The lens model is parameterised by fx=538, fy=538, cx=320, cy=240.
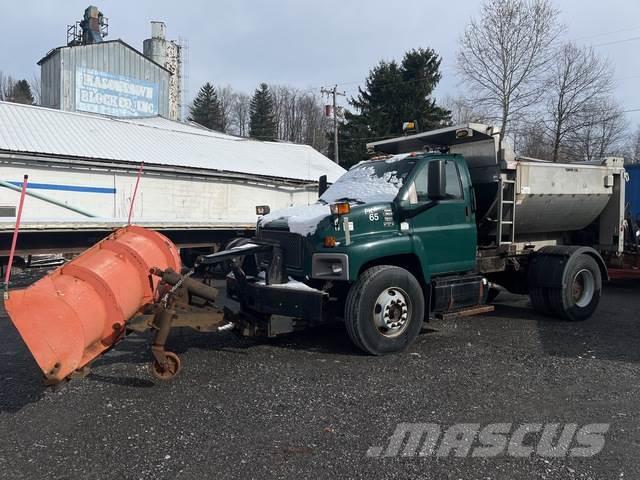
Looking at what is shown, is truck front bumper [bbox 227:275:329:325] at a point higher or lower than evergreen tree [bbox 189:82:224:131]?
lower

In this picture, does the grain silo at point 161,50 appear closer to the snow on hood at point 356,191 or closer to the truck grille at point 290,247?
the snow on hood at point 356,191

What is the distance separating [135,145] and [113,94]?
56.5 ft

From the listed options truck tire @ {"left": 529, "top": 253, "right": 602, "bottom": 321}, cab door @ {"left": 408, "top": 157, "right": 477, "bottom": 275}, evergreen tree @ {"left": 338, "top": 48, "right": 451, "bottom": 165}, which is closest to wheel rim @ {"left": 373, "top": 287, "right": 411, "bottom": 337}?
cab door @ {"left": 408, "top": 157, "right": 477, "bottom": 275}

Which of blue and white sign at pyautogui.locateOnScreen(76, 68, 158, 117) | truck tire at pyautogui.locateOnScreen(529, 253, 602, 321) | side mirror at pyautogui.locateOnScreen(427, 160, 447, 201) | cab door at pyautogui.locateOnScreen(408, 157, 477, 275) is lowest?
truck tire at pyautogui.locateOnScreen(529, 253, 602, 321)

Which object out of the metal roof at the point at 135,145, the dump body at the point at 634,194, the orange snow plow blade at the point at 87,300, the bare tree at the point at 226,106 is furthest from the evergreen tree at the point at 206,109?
the orange snow plow blade at the point at 87,300

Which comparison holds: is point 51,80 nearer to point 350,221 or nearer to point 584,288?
point 350,221

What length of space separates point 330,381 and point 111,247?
2582 millimetres

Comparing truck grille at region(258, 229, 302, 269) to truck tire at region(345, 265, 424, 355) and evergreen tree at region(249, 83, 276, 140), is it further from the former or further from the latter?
evergreen tree at region(249, 83, 276, 140)

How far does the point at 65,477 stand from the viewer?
11.4ft

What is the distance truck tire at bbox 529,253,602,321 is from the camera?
8.04 metres

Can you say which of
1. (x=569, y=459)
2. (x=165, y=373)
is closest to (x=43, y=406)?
(x=165, y=373)

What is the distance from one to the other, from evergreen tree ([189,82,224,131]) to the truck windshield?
6623 cm

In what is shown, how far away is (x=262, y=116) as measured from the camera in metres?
70.2

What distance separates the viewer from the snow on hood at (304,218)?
6203 millimetres
